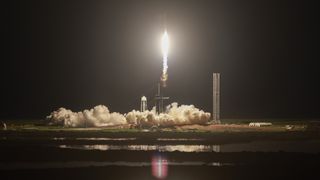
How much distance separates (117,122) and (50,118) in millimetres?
15882

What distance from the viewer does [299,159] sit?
7669 centimetres

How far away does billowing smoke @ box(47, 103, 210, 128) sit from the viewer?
13200cm

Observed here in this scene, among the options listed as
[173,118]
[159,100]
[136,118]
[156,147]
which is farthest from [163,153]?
[159,100]

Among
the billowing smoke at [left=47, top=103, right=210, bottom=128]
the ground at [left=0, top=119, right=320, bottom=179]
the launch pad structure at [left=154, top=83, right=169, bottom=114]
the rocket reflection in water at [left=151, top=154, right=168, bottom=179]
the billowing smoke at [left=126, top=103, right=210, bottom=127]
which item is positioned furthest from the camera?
the launch pad structure at [left=154, top=83, right=169, bottom=114]

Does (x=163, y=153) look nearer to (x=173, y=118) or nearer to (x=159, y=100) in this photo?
(x=173, y=118)

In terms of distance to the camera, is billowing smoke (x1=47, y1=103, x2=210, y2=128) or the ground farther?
billowing smoke (x1=47, y1=103, x2=210, y2=128)

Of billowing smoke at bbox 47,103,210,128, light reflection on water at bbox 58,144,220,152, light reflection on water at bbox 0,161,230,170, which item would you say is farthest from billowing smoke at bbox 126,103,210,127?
light reflection on water at bbox 0,161,230,170

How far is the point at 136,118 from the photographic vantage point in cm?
13488

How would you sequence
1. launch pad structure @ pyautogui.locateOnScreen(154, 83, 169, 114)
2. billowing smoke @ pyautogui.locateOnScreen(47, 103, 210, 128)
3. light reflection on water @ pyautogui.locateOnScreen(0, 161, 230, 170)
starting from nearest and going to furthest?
light reflection on water @ pyautogui.locateOnScreen(0, 161, 230, 170) → billowing smoke @ pyautogui.locateOnScreen(47, 103, 210, 128) → launch pad structure @ pyautogui.locateOnScreen(154, 83, 169, 114)

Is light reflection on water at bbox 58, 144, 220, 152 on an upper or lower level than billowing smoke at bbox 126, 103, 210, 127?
lower

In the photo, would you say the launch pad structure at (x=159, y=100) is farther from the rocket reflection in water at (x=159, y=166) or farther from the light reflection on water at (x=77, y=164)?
the light reflection on water at (x=77, y=164)

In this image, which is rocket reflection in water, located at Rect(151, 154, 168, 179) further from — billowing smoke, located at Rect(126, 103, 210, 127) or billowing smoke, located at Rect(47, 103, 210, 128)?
billowing smoke, located at Rect(47, 103, 210, 128)

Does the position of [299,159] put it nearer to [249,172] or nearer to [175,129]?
[249,172]

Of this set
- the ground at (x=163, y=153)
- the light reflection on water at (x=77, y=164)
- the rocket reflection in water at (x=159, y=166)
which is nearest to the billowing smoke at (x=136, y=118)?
the ground at (x=163, y=153)
